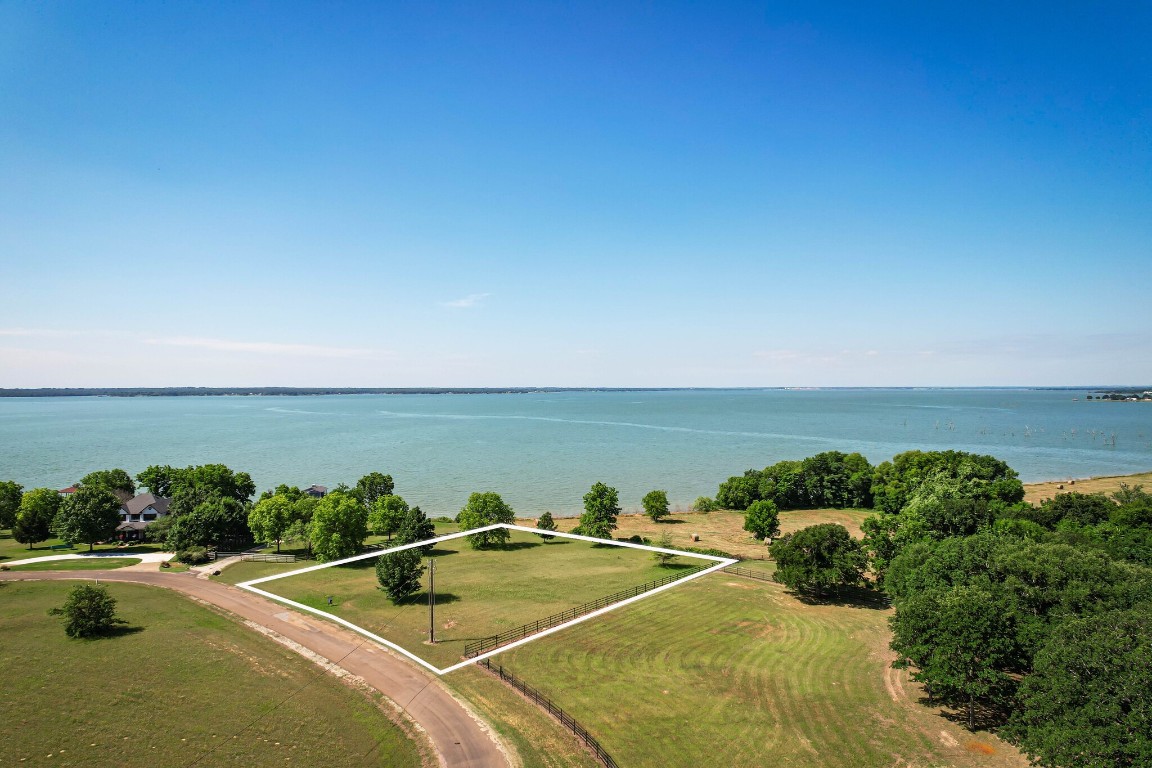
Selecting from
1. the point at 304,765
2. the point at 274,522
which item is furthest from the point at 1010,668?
the point at 274,522

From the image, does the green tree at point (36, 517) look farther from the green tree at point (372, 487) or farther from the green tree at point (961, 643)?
the green tree at point (961, 643)

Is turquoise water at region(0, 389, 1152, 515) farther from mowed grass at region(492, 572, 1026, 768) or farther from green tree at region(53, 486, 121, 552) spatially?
mowed grass at region(492, 572, 1026, 768)

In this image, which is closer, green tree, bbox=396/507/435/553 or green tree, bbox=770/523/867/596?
green tree, bbox=770/523/867/596

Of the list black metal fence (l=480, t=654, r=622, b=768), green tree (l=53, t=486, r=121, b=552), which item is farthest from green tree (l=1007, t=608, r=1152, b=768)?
green tree (l=53, t=486, r=121, b=552)

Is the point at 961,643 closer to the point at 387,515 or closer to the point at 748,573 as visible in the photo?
the point at 748,573

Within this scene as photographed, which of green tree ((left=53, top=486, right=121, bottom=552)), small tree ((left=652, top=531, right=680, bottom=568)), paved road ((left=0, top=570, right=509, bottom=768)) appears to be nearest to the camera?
paved road ((left=0, top=570, right=509, bottom=768))

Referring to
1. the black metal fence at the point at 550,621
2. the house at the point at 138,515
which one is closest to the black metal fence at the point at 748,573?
the black metal fence at the point at 550,621

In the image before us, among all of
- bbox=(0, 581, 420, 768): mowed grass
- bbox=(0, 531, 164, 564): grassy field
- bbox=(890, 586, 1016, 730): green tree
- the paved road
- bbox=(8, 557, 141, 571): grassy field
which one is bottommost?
bbox=(0, 531, 164, 564): grassy field
